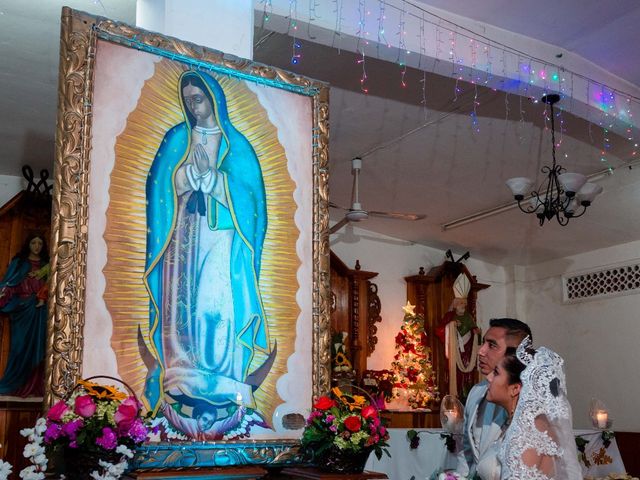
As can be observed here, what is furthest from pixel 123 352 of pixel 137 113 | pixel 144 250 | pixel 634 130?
pixel 634 130

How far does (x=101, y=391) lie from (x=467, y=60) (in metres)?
4.04

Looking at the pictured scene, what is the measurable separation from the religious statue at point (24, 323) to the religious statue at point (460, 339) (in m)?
5.80

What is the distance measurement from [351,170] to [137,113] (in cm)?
587

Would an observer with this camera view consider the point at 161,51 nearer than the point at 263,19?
Yes

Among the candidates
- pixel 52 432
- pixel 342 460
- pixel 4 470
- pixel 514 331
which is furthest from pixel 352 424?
pixel 4 470

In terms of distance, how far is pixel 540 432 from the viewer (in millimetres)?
3254

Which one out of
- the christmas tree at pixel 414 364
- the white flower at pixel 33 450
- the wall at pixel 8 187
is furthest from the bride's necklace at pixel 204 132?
the christmas tree at pixel 414 364

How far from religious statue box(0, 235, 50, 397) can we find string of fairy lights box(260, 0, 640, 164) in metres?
3.91

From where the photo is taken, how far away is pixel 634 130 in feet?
24.7

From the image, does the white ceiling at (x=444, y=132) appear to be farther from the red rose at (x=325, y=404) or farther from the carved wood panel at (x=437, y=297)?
the red rose at (x=325, y=404)

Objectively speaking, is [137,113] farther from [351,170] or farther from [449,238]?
[449,238]

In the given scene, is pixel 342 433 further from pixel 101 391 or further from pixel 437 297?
pixel 437 297

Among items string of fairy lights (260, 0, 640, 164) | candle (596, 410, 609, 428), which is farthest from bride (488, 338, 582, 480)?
candle (596, 410, 609, 428)

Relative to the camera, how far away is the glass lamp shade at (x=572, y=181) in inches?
281
